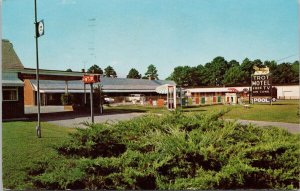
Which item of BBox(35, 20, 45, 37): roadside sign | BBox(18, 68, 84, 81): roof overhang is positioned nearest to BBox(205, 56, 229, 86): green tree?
BBox(18, 68, 84, 81): roof overhang

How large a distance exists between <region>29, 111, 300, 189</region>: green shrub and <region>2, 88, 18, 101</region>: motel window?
10.7 m

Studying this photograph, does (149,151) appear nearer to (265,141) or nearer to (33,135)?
(265,141)

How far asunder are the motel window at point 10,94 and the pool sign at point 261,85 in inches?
488

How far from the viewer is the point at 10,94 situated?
46.5 ft

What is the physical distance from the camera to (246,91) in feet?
86.8

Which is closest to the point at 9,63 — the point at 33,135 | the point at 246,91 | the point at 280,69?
the point at 33,135

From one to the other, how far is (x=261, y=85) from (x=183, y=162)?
54.0 feet

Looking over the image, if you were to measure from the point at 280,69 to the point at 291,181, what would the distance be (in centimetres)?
2730

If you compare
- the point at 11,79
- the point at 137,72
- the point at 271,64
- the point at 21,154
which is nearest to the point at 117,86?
the point at 137,72

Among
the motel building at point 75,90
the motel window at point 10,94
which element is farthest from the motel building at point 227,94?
the motel window at point 10,94

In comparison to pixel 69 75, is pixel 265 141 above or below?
below

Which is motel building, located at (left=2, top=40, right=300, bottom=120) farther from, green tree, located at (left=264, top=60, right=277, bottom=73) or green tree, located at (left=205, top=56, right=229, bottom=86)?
green tree, located at (left=205, top=56, right=229, bottom=86)

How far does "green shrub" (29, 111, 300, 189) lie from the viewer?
354cm

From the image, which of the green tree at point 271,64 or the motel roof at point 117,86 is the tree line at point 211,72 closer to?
the green tree at point 271,64
